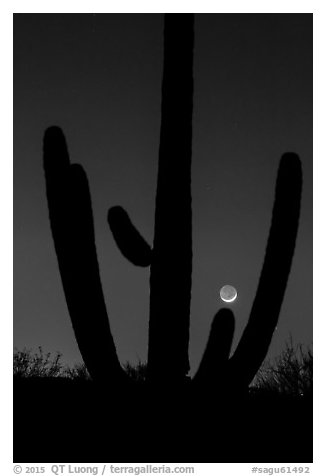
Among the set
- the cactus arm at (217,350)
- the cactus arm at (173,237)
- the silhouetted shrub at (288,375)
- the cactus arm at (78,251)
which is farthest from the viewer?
the silhouetted shrub at (288,375)

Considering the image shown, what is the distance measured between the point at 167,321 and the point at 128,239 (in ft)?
2.52

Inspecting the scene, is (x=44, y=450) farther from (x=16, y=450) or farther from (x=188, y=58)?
(x=188, y=58)

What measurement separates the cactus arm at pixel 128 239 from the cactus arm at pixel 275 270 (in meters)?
1.01

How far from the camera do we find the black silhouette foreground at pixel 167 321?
5.76 metres

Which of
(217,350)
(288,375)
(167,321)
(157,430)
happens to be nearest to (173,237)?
(167,321)

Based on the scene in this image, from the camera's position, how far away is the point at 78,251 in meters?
5.77

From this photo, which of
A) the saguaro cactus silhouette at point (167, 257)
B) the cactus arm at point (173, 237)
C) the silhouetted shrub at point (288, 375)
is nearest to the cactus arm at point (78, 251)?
the saguaro cactus silhouette at point (167, 257)

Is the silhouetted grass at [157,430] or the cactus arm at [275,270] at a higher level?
Result: the cactus arm at [275,270]

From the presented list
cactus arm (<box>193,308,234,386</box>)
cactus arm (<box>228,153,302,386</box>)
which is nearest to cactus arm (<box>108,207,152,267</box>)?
cactus arm (<box>193,308,234,386</box>)

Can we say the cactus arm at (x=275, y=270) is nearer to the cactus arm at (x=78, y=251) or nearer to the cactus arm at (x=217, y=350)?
the cactus arm at (x=217, y=350)

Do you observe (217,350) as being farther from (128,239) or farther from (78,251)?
(78,251)

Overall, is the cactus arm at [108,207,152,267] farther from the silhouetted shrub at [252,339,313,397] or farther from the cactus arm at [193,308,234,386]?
the silhouetted shrub at [252,339,313,397]

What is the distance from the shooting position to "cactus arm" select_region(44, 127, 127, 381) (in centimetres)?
573
